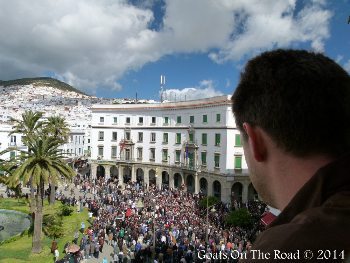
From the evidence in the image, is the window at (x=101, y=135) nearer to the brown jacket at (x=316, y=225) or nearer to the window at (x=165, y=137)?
the window at (x=165, y=137)

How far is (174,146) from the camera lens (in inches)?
1994

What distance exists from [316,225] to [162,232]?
2556cm

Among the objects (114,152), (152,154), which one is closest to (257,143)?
(152,154)

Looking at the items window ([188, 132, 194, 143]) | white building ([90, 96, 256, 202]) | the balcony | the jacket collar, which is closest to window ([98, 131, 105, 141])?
white building ([90, 96, 256, 202])

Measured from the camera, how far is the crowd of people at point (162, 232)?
21.5 m

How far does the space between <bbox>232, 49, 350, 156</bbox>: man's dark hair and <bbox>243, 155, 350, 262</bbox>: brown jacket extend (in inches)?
7.5

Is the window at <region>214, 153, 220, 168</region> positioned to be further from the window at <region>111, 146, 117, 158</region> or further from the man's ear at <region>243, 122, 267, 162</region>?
the man's ear at <region>243, 122, 267, 162</region>

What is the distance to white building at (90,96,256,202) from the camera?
4072 centimetres

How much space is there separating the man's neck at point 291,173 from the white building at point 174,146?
34.0 meters

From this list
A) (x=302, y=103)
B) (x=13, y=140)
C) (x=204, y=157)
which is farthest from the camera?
(x=13, y=140)

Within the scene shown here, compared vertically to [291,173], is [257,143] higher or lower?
higher

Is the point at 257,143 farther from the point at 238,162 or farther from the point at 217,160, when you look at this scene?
the point at 217,160

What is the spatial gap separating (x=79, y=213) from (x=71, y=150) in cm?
3768

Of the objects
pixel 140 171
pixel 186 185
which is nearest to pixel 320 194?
pixel 186 185
